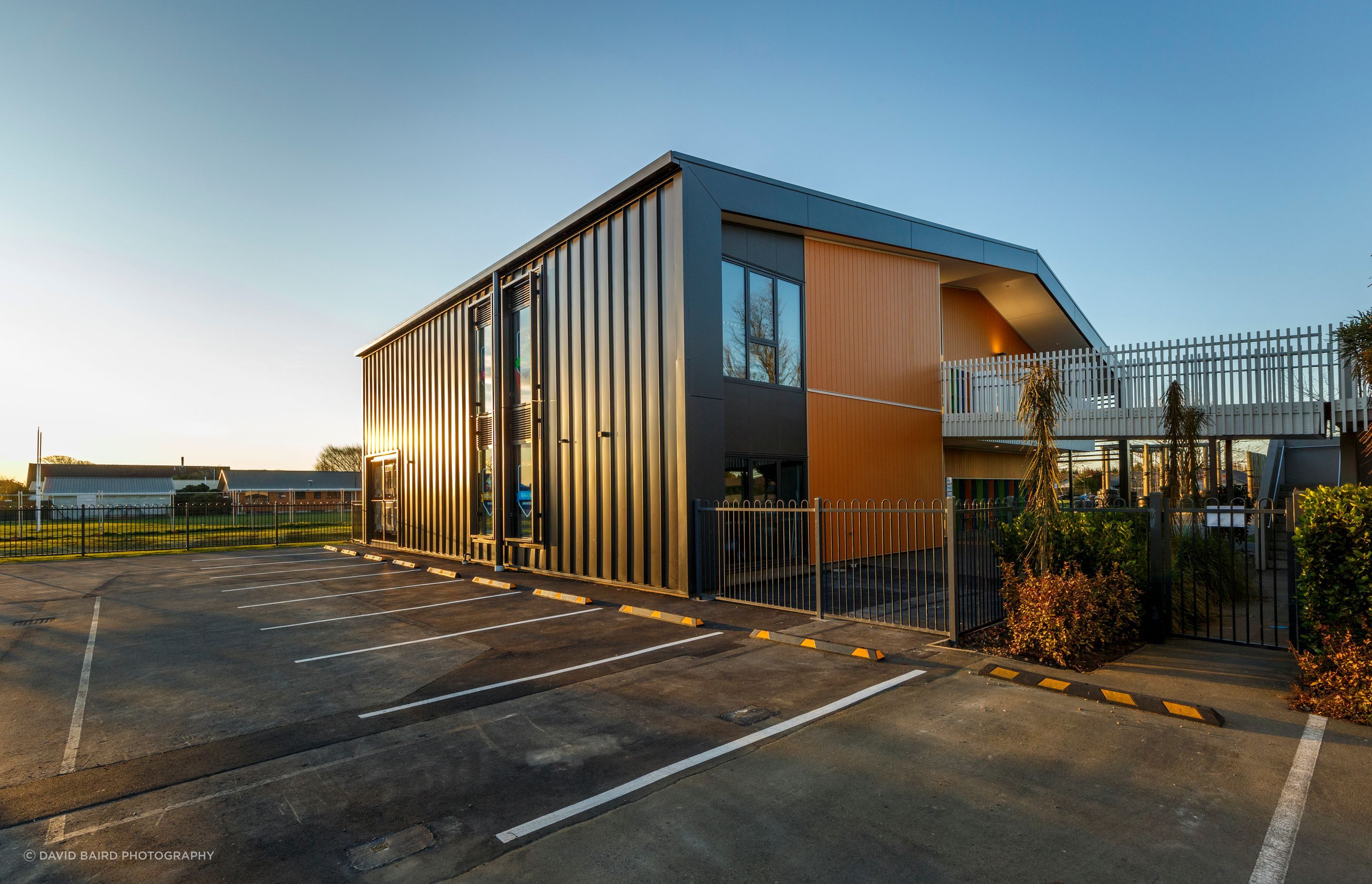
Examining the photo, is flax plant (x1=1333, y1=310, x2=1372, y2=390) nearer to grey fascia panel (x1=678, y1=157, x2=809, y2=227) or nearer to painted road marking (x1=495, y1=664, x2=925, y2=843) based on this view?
painted road marking (x1=495, y1=664, x2=925, y2=843)

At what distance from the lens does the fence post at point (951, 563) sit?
7897 mm

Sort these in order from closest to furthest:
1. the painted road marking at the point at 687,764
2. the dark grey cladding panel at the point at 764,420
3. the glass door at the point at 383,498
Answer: the painted road marking at the point at 687,764
the dark grey cladding panel at the point at 764,420
the glass door at the point at 383,498

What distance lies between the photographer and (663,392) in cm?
1262

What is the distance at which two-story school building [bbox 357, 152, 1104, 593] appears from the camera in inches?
496

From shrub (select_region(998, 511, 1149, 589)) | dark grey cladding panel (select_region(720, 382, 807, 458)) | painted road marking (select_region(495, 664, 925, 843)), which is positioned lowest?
painted road marking (select_region(495, 664, 925, 843))

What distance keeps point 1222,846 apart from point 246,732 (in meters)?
7.20

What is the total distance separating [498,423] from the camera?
1725 cm

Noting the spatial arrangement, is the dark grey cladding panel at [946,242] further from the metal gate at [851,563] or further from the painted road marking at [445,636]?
the painted road marking at [445,636]

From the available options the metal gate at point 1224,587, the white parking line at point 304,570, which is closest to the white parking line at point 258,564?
the white parking line at point 304,570

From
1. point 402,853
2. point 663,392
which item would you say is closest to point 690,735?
point 402,853

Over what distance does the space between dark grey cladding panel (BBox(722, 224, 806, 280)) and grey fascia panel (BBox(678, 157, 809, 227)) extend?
0.46 m

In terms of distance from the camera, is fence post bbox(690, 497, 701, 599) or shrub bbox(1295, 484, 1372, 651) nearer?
shrub bbox(1295, 484, 1372, 651)

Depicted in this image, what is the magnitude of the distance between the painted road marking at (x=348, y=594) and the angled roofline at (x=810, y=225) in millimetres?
8087

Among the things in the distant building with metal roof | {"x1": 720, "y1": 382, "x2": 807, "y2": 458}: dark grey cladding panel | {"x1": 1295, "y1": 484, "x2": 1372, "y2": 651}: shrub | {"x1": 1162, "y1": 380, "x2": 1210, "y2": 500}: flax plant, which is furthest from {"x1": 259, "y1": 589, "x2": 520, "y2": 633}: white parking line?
the distant building with metal roof
